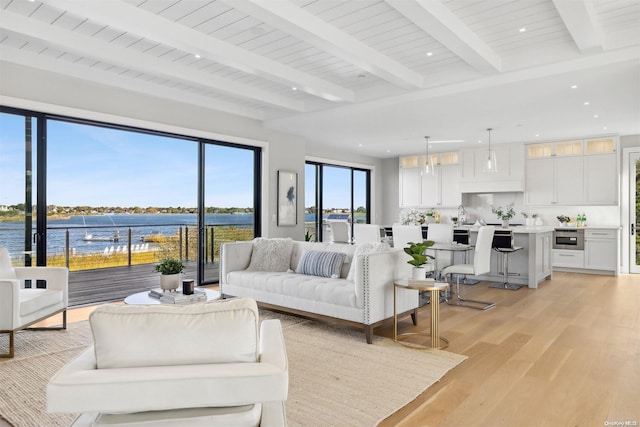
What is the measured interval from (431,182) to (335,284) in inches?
264

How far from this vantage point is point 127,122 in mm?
5293

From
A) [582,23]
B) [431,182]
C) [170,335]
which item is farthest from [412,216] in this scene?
[170,335]

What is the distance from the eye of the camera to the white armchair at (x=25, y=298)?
3279 mm

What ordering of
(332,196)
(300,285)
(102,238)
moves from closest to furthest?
(300,285) → (102,238) → (332,196)

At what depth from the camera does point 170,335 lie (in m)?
1.33

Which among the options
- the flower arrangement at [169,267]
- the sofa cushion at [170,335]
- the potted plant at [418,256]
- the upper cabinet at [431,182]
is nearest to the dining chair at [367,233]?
the potted plant at [418,256]

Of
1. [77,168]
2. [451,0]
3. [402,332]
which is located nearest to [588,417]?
[402,332]

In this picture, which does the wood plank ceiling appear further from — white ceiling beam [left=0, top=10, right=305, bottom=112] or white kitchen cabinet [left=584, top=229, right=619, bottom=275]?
white kitchen cabinet [left=584, top=229, right=619, bottom=275]

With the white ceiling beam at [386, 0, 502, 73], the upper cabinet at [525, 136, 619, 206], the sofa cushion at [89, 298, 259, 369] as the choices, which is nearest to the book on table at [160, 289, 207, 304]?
the sofa cushion at [89, 298, 259, 369]

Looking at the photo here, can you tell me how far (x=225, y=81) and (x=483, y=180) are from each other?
6098 mm

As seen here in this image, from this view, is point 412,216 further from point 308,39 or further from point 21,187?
point 21,187

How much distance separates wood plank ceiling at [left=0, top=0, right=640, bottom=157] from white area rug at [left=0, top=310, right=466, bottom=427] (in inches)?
105

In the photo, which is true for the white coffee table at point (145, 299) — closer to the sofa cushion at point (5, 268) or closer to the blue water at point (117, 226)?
the sofa cushion at point (5, 268)

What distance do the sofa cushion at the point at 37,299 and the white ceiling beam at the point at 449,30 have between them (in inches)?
147
